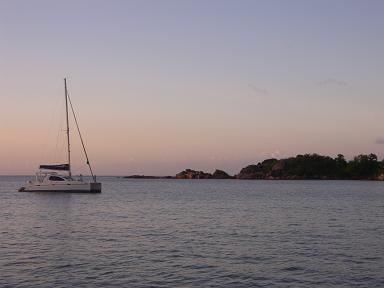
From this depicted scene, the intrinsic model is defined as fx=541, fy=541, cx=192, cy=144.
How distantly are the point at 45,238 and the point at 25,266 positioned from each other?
31.5ft

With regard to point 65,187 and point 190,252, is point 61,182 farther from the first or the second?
point 190,252

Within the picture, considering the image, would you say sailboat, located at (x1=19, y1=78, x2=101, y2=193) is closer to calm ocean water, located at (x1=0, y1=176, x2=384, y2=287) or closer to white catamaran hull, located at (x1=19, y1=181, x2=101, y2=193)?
white catamaran hull, located at (x1=19, y1=181, x2=101, y2=193)

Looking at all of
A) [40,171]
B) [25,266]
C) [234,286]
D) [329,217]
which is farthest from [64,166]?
[234,286]

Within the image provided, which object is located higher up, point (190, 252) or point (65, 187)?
point (65, 187)

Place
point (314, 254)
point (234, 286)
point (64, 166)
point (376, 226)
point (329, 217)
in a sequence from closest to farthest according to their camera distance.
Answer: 1. point (234, 286)
2. point (314, 254)
3. point (376, 226)
4. point (329, 217)
5. point (64, 166)

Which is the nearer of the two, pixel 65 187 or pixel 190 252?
pixel 190 252

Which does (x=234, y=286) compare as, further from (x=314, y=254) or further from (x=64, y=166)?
(x=64, y=166)

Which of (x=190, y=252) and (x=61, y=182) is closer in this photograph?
(x=190, y=252)

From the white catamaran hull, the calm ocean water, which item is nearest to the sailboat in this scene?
the white catamaran hull

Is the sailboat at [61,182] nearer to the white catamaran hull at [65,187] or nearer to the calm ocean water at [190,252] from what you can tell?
the white catamaran hull at [65,187]

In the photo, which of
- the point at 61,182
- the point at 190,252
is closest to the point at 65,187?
the point at 61,182

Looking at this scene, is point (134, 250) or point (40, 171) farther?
point (40, 171)

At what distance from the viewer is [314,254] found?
26969mm

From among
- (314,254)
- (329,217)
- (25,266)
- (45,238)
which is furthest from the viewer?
(329,217)
